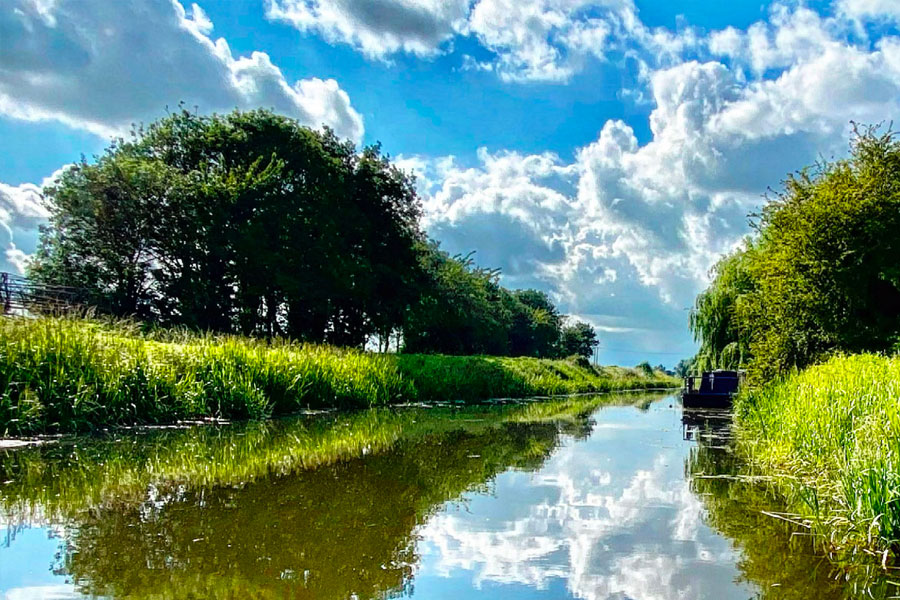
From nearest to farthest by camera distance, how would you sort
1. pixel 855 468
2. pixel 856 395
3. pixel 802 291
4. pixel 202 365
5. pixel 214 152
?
pixel 855 468
pixel 856 395
pixel 202 365
pixel 802 291
pixel 214 152

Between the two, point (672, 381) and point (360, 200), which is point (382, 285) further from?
point (672, 381)

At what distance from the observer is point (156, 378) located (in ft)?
31.5

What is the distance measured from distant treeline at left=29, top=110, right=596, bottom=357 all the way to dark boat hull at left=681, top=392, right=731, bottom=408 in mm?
12286

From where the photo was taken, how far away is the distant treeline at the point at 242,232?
23.7 metres

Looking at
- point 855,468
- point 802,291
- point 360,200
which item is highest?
point 360,200

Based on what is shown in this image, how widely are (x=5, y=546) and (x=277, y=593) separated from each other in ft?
6.24

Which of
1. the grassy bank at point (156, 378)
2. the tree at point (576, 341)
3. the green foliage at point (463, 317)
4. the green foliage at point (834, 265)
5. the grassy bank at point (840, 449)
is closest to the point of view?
the grassy bank at point (840, 449)

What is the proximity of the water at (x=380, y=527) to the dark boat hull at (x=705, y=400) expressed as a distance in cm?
1143

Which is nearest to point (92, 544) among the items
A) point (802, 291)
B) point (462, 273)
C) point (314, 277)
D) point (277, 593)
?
point (277, 593)

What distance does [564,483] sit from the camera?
21.9 ft

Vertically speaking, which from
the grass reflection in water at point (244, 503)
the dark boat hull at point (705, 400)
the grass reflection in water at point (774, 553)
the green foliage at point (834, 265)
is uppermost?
the green foliage at point (834, 265)

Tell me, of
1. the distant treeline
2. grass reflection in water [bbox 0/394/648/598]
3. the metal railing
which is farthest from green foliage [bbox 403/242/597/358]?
grass reflection in water [bbox 0/394/648/598]

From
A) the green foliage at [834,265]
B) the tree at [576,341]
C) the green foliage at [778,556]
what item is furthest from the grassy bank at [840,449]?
the tree at [576,341]

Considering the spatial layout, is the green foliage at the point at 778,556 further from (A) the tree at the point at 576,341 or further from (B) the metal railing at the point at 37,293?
(A) the tree at the point at 576,341
